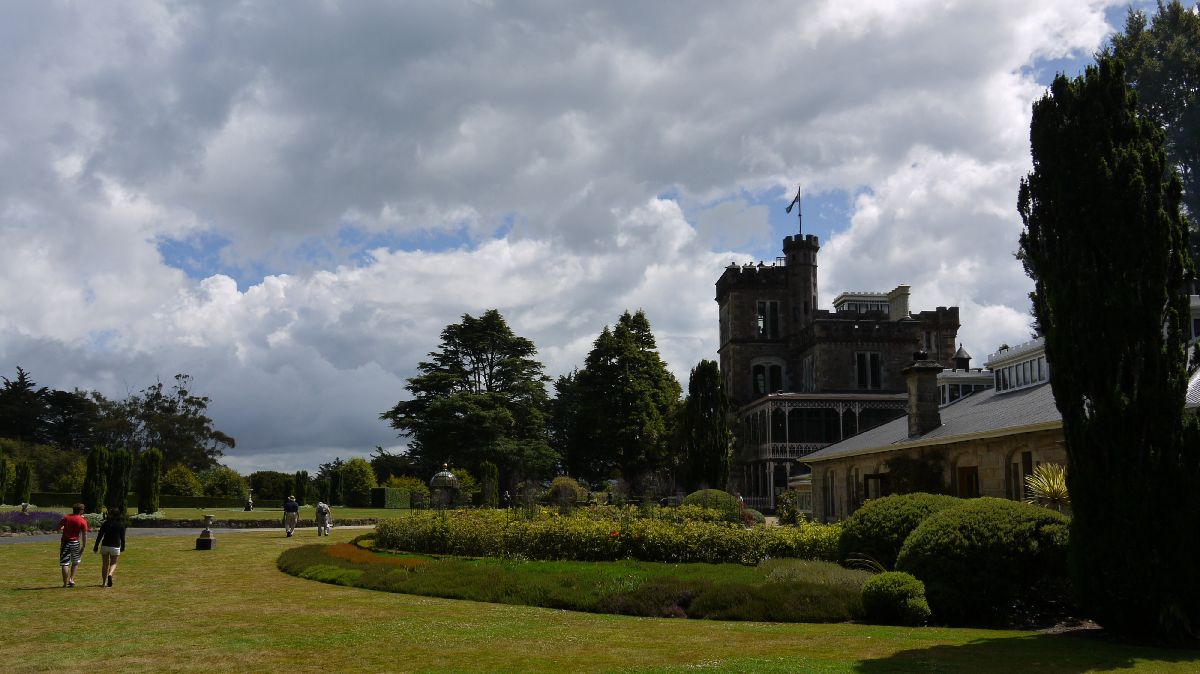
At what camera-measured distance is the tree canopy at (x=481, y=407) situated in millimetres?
57916

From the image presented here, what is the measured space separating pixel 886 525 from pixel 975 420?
38.5 feet

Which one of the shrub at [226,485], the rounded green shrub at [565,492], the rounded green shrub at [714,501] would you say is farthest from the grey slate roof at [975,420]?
the shrub at [226,485]

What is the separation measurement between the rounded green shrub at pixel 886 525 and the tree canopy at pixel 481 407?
41.4 m

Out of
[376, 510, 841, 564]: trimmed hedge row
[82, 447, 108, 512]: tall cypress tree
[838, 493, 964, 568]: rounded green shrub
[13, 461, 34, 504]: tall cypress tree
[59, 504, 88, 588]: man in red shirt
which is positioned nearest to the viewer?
[838, 493, 964, 568]: rounded green shrub

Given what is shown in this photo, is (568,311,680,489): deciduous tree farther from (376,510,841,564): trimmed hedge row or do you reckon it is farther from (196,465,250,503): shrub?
(376,510,841,564): trimmed hedge row

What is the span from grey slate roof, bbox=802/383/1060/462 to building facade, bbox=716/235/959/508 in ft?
60.3

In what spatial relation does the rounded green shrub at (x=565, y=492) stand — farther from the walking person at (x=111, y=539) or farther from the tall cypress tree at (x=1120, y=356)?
the tall cypress tree at (x=1120, y=356)

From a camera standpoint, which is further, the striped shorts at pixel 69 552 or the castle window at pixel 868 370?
the castle window at pixel 868 370

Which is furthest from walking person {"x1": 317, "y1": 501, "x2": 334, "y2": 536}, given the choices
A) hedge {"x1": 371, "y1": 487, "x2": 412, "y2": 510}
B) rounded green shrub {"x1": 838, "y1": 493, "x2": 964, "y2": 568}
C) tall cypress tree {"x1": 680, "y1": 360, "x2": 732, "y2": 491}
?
hedge {"x1": 371, "y1": 487, "x2": 412, "y2": 510}

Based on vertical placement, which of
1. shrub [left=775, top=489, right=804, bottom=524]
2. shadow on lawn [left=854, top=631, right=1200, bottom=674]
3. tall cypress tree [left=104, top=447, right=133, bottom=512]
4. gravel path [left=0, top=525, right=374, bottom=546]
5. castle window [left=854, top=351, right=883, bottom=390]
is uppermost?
Result: castle window [left=854, top=351, right=883, bottom=390]

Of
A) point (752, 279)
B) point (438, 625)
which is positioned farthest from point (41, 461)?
point (438, 625)

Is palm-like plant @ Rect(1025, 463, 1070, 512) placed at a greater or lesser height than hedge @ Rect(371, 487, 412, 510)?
greater

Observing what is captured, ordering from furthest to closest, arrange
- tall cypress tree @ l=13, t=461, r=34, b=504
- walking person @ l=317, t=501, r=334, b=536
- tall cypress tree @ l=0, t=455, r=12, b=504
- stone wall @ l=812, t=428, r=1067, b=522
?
tall cypress tree @ l=13, t=461, r=34, b=504 → tall cypress tree @ l=0, t=455, r=12, b=504 → walking person @ l=317, t=501, r=334, b=536 → stone wall @ l=812, t=428, r=1067, b=522

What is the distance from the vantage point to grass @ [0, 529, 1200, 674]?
32.4 ft
